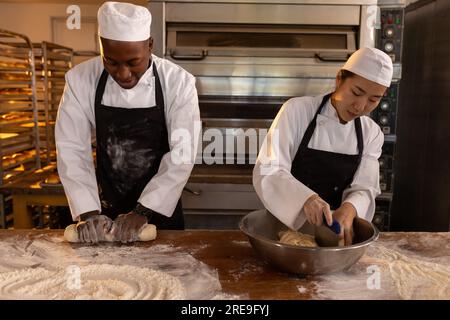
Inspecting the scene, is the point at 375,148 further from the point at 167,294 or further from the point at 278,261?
the point at 167,294

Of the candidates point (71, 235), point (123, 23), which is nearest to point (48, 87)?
point (123, 23)

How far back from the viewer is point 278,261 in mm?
1282

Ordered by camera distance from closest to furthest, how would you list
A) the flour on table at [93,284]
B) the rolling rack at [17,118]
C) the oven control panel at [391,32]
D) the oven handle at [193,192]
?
the flour on table at [93,284] → the oven control panel at [391,32] → the oven handle at [193,192] → the rolling rack at [17,118]

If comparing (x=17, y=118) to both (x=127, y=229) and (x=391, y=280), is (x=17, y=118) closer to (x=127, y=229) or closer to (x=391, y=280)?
(x=127, y=229)

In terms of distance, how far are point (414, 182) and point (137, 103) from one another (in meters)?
2.39

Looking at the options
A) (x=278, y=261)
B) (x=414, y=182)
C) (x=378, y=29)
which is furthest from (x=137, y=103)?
(x=414, y=182)

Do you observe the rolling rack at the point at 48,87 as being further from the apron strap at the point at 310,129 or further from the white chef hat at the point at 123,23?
the apron strap at the point at 310,129

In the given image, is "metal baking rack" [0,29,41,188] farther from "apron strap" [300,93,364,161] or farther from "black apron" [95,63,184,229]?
"apron strap" [300,93,364,161]

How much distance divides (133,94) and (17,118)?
6.57 ft

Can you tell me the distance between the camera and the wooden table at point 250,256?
4.05 feet

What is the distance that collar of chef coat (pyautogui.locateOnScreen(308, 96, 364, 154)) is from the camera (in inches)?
71.2

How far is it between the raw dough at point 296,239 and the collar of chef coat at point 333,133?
445mm

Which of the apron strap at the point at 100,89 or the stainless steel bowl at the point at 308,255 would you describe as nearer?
the stainless steel bowl at the point at 308,255

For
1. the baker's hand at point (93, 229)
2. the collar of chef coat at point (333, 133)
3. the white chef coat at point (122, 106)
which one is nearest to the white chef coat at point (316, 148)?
the collar of chef coat at point (333, 133)
